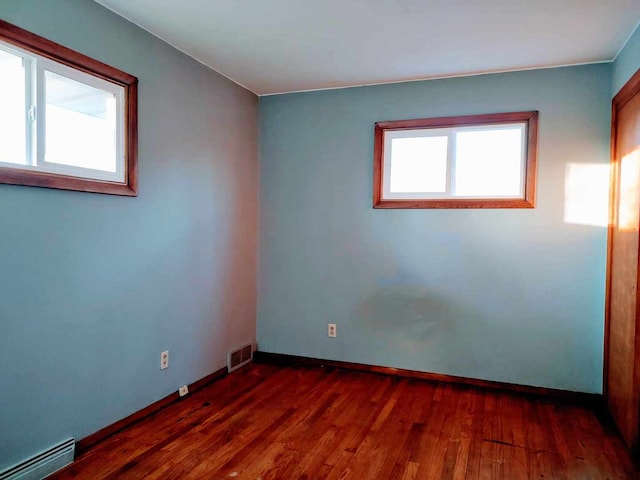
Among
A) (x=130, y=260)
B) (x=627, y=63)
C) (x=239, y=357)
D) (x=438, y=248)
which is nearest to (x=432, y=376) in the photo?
(x=438, y=248)

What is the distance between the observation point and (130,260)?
100.0 inches

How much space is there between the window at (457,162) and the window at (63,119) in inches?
77.2

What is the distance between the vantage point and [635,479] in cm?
207

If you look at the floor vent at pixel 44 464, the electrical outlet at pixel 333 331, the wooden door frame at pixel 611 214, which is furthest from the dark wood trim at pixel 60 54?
the wooden door frame at pixel 611 214

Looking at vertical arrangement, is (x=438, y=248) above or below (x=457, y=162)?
below

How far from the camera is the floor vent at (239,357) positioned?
11.5 feet

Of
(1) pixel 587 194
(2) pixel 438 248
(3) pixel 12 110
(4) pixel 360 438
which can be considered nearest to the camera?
(3) pixel 12 110

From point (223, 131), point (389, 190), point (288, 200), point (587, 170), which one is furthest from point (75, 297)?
point (587, 170)

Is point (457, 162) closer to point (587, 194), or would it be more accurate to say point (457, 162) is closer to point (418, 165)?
point (418, 165)

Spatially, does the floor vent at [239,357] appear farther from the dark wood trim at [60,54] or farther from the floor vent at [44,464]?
the dark wood trim at [60,54]

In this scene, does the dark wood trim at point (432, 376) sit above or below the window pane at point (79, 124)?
below

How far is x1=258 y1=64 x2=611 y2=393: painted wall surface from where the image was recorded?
3.03 metres

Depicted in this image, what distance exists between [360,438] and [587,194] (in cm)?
230

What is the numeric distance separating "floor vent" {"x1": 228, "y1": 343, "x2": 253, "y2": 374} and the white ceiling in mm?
2298
